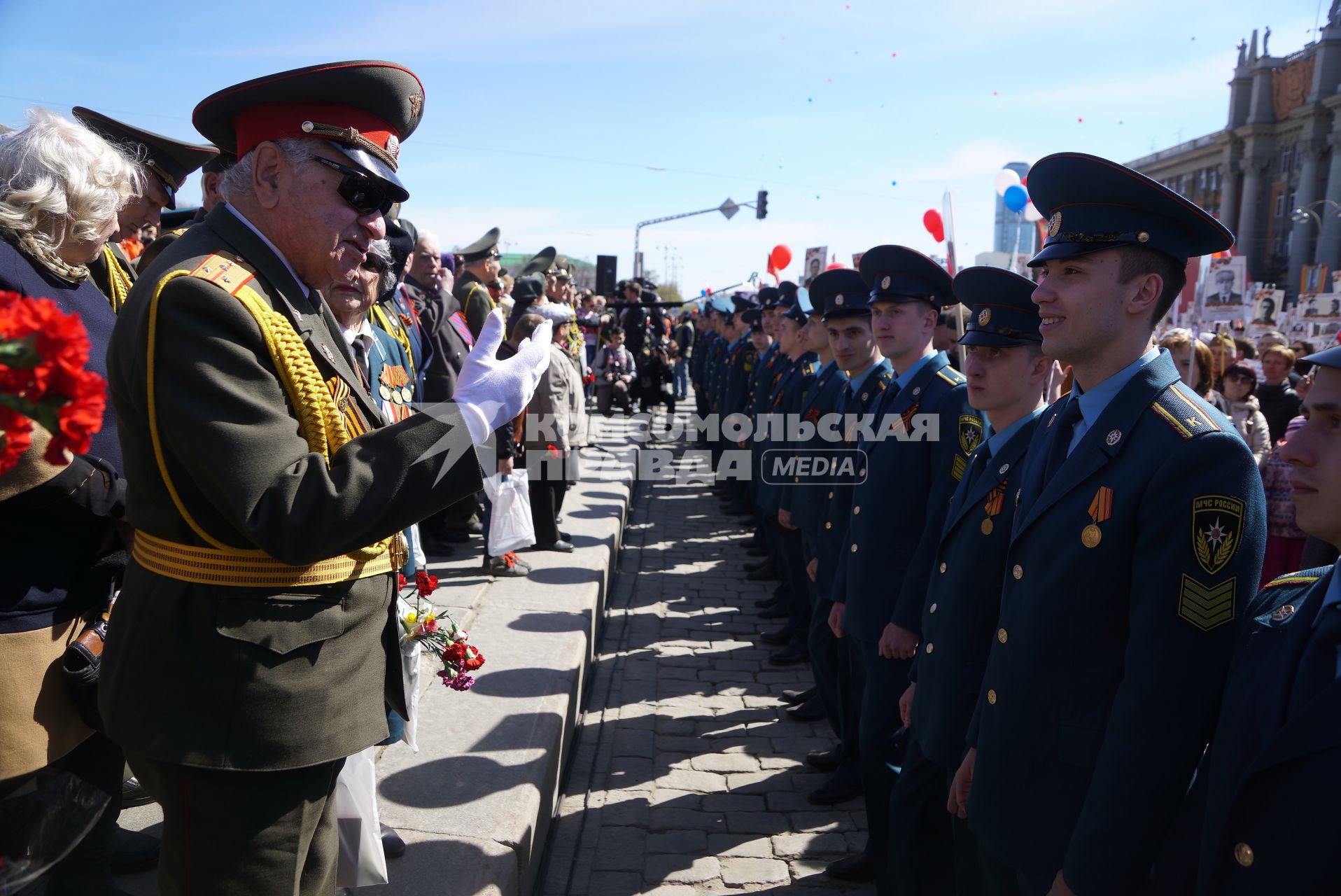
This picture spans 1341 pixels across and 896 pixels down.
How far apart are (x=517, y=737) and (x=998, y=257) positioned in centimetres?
478

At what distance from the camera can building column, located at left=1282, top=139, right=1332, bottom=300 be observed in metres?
47.6

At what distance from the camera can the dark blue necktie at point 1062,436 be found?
2494 millimetres

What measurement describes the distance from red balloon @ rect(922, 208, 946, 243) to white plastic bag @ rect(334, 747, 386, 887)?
6.11 meters

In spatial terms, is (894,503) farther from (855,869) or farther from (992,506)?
(855,869)

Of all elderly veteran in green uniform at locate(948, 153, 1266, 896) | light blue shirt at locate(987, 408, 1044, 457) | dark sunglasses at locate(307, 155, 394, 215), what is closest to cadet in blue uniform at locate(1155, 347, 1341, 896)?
elderly veteran in green uniform at locate(948, 153, 1266, 896)

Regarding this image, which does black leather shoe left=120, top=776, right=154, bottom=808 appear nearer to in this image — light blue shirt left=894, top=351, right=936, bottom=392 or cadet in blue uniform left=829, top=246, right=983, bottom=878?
cadet in blue uniform left=829, top=246, right=983, bottom=878

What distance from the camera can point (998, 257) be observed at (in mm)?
6887

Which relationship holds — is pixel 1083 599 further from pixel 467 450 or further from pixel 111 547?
pixel 111 547

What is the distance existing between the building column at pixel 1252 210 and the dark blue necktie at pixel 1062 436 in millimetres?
58591

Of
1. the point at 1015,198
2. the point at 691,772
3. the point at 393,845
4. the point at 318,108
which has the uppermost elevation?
the point at 1015,198

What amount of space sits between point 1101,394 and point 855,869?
244 cm

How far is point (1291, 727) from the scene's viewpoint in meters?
1.66

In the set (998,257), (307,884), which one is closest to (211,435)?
(307,884)

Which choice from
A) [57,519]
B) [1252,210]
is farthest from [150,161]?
[1252,210]
